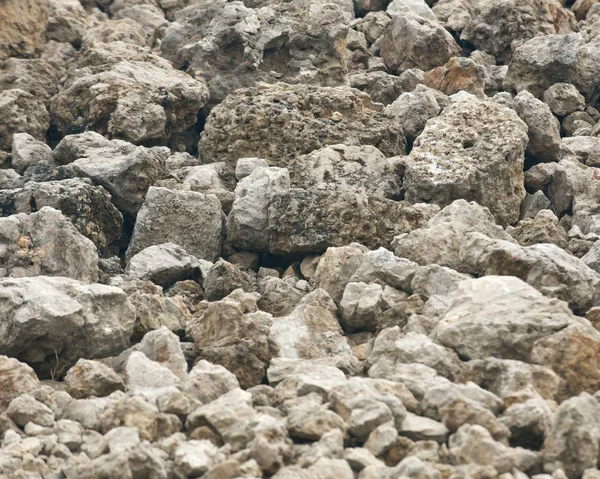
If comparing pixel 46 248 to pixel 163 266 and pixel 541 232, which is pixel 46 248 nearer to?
pixel 163 266

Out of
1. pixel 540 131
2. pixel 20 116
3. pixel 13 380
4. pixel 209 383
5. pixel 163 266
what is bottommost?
pixel 20 116

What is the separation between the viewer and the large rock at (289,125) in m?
13.6

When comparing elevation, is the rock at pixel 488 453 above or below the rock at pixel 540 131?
above

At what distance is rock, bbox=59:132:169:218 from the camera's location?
12.8 metres

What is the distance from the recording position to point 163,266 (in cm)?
1115

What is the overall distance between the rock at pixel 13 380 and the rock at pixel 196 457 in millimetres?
1864

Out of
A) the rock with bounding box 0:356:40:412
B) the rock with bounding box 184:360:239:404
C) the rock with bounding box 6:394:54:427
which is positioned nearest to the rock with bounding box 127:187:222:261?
the rock with bounding box 0:356:40:412

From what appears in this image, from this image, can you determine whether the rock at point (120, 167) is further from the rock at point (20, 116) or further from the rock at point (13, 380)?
the rock at point (13, 380)

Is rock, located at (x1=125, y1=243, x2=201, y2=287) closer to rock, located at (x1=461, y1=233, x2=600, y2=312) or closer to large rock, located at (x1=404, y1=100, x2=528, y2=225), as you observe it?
large rock, located at (x1=404, y1=100, x2=528, y2=225)

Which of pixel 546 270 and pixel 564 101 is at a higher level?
pixel 546 270

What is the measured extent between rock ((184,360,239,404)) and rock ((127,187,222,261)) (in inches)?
165

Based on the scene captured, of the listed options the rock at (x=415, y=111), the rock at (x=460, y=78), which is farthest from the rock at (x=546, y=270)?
the rock at (x=460, y=78)

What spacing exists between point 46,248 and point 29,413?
132 inches

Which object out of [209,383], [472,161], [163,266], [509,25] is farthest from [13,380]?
[509,25]
